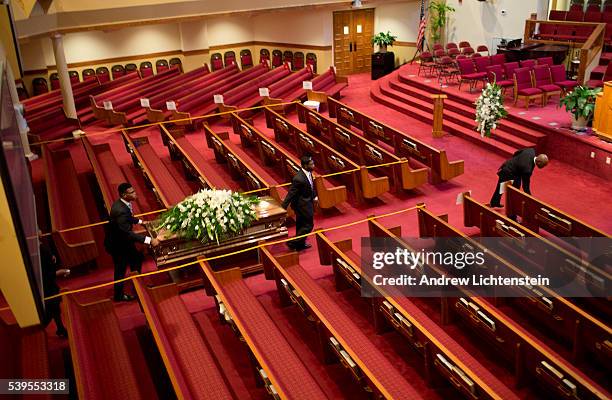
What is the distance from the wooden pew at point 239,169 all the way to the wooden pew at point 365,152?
5.51ft

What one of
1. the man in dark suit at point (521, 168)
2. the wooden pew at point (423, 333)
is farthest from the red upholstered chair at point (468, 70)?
the wooden pew at point (423, 333)

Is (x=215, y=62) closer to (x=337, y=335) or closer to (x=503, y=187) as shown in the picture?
(x=503, y=187)

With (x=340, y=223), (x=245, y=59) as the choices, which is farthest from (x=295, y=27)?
(x=340, y=223)

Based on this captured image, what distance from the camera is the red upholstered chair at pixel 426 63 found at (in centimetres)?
1397

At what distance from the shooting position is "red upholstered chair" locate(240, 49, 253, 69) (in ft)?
61.2

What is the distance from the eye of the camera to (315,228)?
7477 millimetres

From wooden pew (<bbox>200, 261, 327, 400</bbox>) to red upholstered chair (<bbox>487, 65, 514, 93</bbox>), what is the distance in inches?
304

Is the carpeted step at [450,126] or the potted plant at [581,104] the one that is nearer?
the potted plant at [581,104]

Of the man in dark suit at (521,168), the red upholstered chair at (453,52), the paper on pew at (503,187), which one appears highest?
the red upholstered chair at (453,52)

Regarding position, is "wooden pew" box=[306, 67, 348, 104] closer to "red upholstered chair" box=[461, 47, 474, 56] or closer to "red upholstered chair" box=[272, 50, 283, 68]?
"red upholstered chair" box=[461, 47, 474, 56]

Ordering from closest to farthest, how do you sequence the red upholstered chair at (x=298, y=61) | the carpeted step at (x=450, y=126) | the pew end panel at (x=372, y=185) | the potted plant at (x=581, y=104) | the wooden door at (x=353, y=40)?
the pew end panel at (x=372, y=185)
the potted plant at (x=581, y=104)
the carpeted step at (x=450, y=126)
the wooden door at (x=353, y=40)
the red upholstered chair at (x=298, y=61)

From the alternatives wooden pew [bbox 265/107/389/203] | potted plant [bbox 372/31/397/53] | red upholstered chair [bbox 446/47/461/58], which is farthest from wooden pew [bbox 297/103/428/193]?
potted plant [bbox 372/31/397/53]

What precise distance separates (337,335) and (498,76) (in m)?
8.77

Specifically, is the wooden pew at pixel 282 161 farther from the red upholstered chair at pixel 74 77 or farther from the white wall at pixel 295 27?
the red upholstered chair at pixel 74 77
